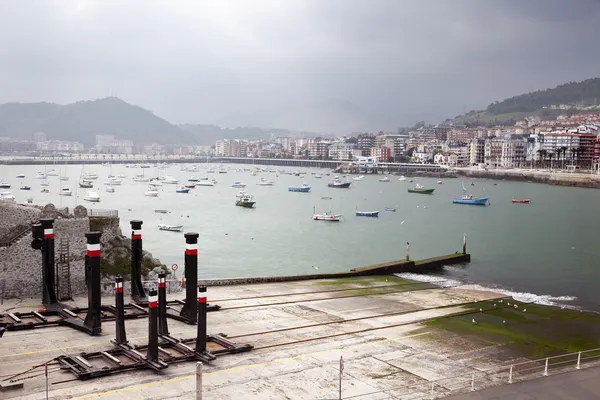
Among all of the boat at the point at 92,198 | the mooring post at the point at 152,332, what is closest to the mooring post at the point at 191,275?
the mooring post at the point at 152,332

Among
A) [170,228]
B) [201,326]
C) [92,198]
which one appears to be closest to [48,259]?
[201,326]

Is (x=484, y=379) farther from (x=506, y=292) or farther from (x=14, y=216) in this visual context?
(x=506, y=292)

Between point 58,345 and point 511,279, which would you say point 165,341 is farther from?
point 511,279

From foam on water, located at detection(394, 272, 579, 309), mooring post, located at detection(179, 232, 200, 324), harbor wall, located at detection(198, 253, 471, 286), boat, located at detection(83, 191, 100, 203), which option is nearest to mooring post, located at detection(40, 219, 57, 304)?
mooring post, located at detection(179, 232, 200, 324)

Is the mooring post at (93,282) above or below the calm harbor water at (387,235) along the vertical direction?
above

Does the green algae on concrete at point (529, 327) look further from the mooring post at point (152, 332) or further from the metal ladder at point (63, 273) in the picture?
the metal ladder at point (63, 273)

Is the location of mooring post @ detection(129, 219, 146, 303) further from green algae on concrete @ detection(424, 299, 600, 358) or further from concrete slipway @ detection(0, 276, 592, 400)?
green algae on concrete @ detection(424, 299, 600, 358)

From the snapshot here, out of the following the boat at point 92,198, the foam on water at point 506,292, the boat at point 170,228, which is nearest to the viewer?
the foam on water at point 506,292
